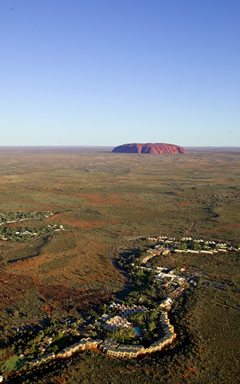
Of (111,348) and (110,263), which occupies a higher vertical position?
(111,348)

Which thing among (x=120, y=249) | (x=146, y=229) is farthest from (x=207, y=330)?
(x=146, y=229)

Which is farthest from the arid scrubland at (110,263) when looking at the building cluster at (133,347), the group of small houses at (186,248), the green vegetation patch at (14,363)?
the green vegetation patch at (14,363)

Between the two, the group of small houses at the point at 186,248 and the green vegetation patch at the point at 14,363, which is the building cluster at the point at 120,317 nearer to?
the green vegetation patch at the point at 14,363

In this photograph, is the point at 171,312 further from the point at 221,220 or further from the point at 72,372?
the point at 221,220

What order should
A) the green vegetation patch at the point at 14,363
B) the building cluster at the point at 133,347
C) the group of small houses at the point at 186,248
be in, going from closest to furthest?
1. the green vegetation patch at the point at 14,363
2. the building cluster at the point at 133,347
3. the group of small houses at the point at 186,248

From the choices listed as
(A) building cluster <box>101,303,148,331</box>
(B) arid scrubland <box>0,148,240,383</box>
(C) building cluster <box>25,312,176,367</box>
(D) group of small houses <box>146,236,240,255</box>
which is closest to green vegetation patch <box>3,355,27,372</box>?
(C) building cluster <box>25,312,176,367</box>

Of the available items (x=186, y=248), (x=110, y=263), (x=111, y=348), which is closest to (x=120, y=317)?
(x=111, y=348)

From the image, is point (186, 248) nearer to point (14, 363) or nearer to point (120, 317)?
point (120, 317)

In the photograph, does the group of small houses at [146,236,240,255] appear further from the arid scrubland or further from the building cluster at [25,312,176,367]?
the building cluster at [25,312,176,367]
